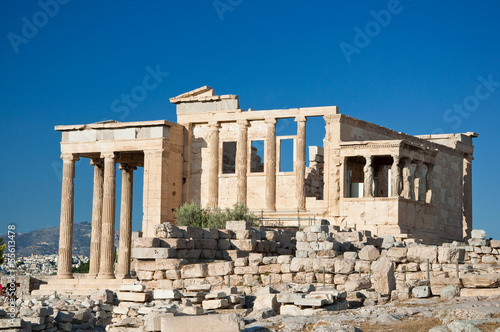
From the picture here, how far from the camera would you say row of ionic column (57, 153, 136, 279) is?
37625 millimetres

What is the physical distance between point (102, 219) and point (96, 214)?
1148mm

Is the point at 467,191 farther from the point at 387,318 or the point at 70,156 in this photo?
the point at 387,318

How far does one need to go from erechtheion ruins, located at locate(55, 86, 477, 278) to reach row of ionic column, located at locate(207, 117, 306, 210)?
0.04 m

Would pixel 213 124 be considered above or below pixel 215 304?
above

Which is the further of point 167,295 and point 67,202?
point 67,202

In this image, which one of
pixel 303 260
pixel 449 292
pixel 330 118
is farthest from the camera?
pixel 330 118

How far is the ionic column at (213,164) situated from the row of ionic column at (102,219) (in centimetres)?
374

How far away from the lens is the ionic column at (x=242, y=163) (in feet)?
124

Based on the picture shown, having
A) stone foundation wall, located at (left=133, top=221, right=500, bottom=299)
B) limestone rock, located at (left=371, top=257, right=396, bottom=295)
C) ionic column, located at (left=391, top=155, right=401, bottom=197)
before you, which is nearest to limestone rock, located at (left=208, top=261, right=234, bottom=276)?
stone foundation wall, located at (left=133, top=221, right=500, bottom=299)

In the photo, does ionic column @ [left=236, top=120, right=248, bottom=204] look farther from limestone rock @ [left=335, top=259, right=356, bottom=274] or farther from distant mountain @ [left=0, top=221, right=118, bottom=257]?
distant mountain @ [left=0, top=221, right=118, bottom=257]

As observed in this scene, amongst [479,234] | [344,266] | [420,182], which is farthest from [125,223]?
[344,266]

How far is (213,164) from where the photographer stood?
38.3 meters

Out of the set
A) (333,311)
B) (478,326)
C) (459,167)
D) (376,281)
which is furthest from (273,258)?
(459,167)

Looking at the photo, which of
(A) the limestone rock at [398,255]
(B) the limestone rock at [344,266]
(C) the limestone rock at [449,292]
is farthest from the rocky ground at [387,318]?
(B) the limestone rock at [344,266]
